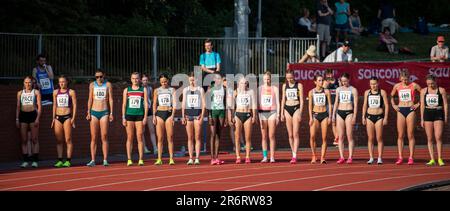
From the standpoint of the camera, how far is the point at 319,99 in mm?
21547

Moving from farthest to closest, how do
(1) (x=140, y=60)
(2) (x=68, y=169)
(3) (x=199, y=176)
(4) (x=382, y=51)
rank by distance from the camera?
(4) (x=382, y=51)
(1) (x=140, y=60)
(2) (x=68, y=169)
(3) (x=199, y=176)

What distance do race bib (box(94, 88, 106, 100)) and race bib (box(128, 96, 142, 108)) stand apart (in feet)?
1.70

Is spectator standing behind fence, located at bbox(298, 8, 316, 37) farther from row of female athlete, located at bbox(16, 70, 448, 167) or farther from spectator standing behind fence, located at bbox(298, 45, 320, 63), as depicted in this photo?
row of female athlete, located at bbox(16, 70, 448, 167)

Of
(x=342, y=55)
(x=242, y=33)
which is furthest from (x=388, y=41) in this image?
(x=242, y=33)

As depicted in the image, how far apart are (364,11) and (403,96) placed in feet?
63.8

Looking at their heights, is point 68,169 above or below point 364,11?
below

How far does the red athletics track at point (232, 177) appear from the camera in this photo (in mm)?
17422

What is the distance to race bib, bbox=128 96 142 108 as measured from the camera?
70.2 ft

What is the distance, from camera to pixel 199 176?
62.8 feet

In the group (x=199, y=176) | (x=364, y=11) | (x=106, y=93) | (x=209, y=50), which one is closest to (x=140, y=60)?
(x=209, y=50)

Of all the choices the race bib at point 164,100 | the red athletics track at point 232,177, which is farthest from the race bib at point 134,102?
the red athletics track at point 232,177

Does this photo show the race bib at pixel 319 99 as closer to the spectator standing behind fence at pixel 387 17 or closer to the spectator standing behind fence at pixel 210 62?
the spectator standing behind fence at pixel 210 62

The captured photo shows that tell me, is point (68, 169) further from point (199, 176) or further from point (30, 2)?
point (30, 2)

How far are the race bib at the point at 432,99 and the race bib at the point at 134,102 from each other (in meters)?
5.61
